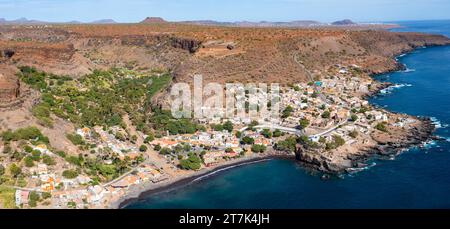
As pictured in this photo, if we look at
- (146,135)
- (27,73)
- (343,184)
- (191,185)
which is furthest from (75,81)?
(343,184)

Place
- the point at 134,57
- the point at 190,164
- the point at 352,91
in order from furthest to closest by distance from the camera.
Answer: the point at 134,57, the point at 352,91, the point at 190,164

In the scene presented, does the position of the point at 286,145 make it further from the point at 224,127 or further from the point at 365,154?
the point at 224,127

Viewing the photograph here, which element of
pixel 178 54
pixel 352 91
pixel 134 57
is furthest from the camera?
pixel 134 57

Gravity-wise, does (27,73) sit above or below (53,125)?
above

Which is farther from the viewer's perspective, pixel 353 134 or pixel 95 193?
pixel 353 134

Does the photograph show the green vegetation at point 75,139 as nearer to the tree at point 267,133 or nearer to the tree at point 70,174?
the tree at point 70,174

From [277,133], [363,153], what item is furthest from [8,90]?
[363,153]

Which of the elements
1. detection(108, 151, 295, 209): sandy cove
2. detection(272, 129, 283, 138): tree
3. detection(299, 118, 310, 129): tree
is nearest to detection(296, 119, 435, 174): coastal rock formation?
detection(108, 151, 295, 209): sandy cove

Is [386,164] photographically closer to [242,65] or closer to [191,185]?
[191,185]

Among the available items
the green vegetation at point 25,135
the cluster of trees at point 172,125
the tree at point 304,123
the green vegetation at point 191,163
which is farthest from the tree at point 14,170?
the tree at point 304,123
